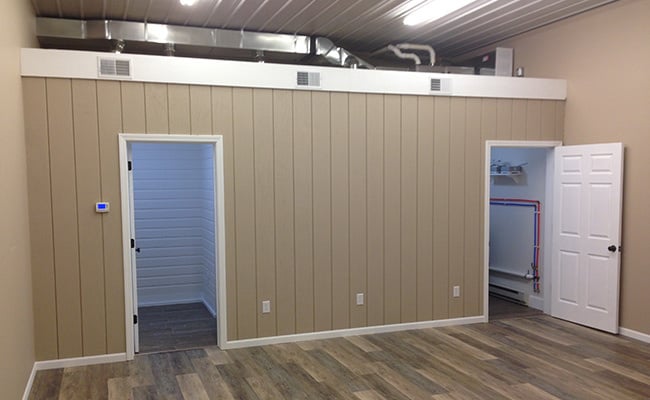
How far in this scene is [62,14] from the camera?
16.5ft

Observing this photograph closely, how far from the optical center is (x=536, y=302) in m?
6.45

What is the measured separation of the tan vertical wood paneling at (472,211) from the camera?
580 cm

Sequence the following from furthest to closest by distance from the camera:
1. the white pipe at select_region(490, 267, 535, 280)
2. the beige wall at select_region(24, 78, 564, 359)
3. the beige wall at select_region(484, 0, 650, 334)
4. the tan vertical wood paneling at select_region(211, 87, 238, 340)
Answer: the white pipe at select_region(490, 267, 535, 280)
the beige wall at select_region(484, 0, 650, 334)
the tan vertical wood paneling at select_region(211, 87, 238, 340)
the beige wall at select_region(24, 78, 564, 359)

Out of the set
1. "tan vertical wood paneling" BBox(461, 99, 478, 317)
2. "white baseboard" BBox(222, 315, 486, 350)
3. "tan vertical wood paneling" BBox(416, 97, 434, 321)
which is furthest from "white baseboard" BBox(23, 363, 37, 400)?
"tan vertical wood paneling" BBox(461, 99, 478, 317)

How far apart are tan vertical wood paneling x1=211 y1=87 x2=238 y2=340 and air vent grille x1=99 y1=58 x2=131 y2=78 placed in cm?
78

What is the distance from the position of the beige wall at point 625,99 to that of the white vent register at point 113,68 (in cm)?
469

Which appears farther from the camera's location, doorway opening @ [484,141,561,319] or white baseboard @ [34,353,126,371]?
doorway opening @ [484,141,561,319]

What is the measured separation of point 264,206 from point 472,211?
2.41m

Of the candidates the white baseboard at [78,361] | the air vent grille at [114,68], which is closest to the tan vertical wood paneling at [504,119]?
the air vent grille at [114,68]

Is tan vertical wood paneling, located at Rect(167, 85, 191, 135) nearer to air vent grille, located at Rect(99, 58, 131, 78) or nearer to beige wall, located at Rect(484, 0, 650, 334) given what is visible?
air vent grille, located at Rect(99, 58, 131, 78)

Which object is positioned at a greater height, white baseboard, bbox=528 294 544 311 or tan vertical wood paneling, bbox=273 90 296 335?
tan vertical wood paneling, bbox=273 90 296 335

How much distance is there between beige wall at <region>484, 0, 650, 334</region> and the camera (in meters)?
5.07

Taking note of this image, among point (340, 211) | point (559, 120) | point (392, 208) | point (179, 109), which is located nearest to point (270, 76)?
point (179, 109)

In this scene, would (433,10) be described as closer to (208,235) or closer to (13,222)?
(208,235)
